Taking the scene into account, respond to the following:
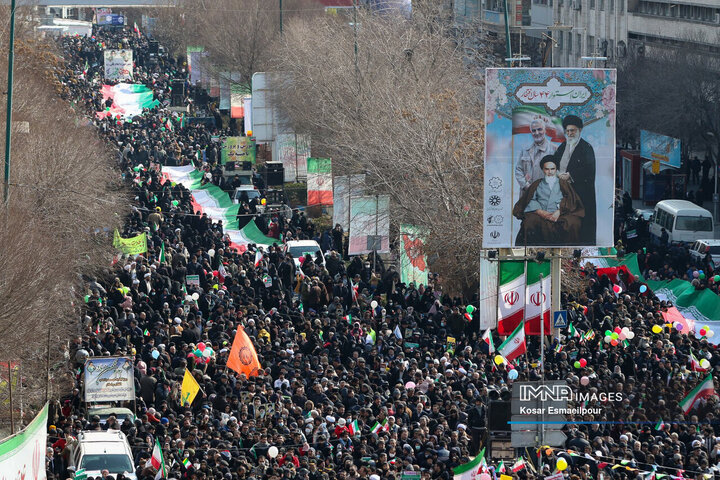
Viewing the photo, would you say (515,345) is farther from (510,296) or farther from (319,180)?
(319,180)

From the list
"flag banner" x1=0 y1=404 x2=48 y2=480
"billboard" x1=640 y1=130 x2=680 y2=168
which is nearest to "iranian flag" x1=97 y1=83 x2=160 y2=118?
"billboard" x1=640 y1=130 x2=680 y2=168

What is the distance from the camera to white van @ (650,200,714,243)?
43875 millimetres

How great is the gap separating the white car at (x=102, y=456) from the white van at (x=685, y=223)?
23.5 metres

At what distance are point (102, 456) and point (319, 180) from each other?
23.8 m

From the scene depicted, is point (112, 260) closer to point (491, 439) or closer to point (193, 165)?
point (491, 439)

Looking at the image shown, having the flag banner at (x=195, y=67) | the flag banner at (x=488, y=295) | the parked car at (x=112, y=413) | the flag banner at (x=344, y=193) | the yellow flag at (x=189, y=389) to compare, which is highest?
the flag banner at (x=195, y=67)

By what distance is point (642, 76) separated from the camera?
Answer: 58.4 metres

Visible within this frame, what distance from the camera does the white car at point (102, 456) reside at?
22.3 m

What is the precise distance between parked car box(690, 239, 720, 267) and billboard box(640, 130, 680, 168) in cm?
1010

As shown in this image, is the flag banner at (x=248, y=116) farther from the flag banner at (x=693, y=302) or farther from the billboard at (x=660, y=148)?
the flag banner at (x=693, y=302)

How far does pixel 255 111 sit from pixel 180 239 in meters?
17.5

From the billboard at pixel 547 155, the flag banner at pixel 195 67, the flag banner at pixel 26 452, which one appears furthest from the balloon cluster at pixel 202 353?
the flag banner at pixel 195 67

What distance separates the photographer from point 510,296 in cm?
3025

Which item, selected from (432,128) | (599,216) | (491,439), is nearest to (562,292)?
(599,216)
